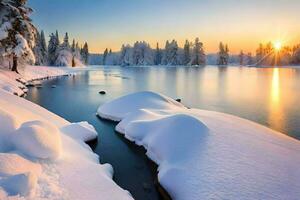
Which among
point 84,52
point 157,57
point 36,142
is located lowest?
point 36,142

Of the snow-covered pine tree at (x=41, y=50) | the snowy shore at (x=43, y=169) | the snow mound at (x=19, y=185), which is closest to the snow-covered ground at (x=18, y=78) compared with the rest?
the snowy shore at (x=43, y=169)

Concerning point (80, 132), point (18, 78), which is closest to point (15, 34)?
point (18, 78)

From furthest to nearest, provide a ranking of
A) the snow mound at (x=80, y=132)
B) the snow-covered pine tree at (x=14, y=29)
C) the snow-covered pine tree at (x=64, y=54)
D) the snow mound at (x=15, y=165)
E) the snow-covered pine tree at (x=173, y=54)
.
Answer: the snow-covered pine tree at (x=173, y=54) → the snow-covered pine tree at (x=64, y=54) → the snow-covered pine tree at (x=14, y=29) → the snow mound at (x=80, y=132) → the snow mound at (x=15, y=165)

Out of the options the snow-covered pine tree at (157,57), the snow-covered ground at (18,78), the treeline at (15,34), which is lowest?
the snow-covered ground at (18,78)

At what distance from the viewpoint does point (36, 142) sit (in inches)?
337

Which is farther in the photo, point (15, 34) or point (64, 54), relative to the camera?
point (64, 54)

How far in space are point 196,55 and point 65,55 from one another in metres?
64.0

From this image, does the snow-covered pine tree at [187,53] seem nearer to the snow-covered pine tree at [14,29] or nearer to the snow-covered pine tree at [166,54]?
the snow-covered pine tree at [166,54]

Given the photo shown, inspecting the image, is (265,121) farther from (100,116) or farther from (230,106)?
(100,116)

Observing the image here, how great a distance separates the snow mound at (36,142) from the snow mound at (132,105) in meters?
11.5

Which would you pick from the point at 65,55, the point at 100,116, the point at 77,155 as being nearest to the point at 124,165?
the point at 77,155

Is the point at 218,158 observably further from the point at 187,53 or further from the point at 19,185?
the point at 187,53

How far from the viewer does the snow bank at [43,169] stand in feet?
22.3

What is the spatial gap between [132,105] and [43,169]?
14.3 meters
